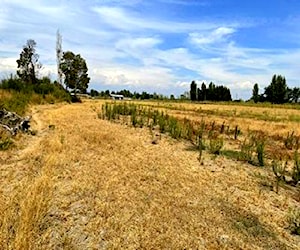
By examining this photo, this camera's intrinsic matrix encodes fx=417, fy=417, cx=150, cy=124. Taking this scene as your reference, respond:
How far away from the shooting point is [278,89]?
65688 mm

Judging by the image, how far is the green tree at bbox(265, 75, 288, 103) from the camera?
6544cm

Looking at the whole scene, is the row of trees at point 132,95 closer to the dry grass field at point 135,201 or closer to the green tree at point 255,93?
the green tree at point 255,93

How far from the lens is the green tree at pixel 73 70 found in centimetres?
4278

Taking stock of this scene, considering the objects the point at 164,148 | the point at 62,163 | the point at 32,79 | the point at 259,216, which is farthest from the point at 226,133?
the point at 32,79

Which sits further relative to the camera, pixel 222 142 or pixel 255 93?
pixel 255 93

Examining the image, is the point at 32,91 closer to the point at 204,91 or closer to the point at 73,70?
the point at 73,70

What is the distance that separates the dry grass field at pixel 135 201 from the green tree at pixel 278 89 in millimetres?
59498

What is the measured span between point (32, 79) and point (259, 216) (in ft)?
103

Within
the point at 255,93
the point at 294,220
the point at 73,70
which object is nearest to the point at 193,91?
the point at 255,93

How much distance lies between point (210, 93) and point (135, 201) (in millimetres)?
72638

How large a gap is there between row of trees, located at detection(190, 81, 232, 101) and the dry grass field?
6753 centimetres

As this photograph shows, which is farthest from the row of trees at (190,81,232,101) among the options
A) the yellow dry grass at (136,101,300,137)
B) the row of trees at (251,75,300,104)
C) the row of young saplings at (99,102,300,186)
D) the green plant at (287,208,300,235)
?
the green plant at (287,208,300,235)

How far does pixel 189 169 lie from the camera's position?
25.6 ft

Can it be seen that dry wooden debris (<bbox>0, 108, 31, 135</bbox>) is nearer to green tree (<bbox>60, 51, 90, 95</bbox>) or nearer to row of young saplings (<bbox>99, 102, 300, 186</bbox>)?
row of young saplings (<bbox>99, 102, 300, 186</bbox>)
